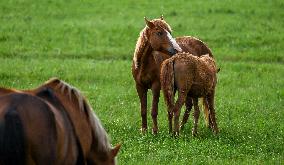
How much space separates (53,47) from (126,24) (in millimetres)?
4143

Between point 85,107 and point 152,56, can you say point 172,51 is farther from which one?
point 85,107

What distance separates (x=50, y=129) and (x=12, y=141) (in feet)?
1.11

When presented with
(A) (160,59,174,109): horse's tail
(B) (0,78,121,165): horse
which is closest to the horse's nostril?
(A) (160,59,174,109): horse's tail

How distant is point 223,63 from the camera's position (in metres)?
19.7

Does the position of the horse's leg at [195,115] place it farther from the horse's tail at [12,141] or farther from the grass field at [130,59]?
the horse's tail at [12,141]

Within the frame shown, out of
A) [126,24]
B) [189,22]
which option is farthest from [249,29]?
[126,24]

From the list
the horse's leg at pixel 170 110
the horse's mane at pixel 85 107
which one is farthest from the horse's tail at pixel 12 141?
the horse's leg at pixel 170 110

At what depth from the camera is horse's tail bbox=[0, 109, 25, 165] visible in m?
5.25

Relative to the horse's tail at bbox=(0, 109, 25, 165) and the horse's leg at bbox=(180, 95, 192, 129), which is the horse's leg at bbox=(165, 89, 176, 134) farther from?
the horse's tail at bbox=(0, 109, 25, 165)

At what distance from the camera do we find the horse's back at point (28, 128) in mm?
5277

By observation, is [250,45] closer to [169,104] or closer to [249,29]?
[249,29]

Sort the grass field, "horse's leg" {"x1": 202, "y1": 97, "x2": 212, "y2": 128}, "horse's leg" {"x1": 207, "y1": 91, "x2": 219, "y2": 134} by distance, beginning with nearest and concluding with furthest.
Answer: the grass field < "horse's leg" {"x1": 207, "y1": 91, "x2": 219, "y2": 134} < "horse's leg" {"x1": 202, "y1": 97, "x2": 212, "y2": 128}

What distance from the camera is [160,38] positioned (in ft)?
40.2

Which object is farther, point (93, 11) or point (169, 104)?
point (93, 11)
